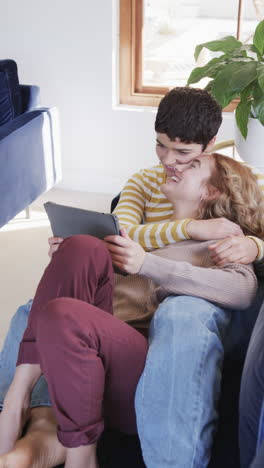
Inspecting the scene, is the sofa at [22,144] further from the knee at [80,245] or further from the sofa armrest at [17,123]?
the knee at [80,245]

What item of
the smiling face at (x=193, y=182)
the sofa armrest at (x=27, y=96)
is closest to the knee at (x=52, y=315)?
the smiling face at (x=193, y=182)

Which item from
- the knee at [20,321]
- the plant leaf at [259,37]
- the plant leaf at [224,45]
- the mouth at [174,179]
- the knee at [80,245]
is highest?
the plant leaf at [259,37]

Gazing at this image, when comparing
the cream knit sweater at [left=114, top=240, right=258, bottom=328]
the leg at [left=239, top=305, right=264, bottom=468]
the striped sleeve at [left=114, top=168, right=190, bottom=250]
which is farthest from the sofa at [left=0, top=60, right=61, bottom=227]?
the leg at [left=239, top=305, right=264, bottom=468]

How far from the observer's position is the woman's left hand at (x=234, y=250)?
1.44m

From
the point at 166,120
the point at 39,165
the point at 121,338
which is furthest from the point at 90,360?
the point at 39,165

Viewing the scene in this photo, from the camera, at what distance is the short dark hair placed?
4.97 ft

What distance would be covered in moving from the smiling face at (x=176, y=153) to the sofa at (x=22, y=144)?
120cm

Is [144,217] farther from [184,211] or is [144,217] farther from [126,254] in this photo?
[126,254]

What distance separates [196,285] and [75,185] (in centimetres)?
227

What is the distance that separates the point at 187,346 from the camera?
1.17 meters

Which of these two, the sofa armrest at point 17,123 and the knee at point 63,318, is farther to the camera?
the sofa armrest at point 17,123

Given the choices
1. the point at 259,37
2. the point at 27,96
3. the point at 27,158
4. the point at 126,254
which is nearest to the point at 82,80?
the point at 27,96

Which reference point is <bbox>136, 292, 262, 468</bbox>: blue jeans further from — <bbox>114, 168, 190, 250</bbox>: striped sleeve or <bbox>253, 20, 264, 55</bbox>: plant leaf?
<bbox>253, 20, 264, 55</bbox>: plant leaf

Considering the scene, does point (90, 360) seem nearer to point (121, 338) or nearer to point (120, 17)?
point (121, 338)
